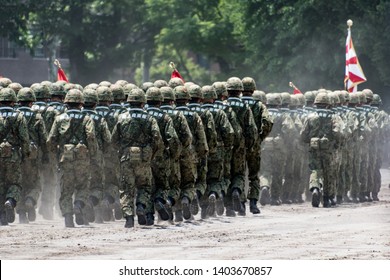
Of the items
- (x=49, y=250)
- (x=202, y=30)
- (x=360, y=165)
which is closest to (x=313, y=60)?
(x=202, y=30)

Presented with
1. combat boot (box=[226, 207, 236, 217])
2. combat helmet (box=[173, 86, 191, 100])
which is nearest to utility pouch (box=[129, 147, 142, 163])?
combat helmet (box=[173, 86, 191, 100])

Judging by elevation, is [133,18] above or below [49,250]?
above

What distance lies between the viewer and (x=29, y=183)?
2366 centimetres

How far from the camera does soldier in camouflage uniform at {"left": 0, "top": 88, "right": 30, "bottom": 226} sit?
22594 mm

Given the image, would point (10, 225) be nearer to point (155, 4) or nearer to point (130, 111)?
point (130, 111)

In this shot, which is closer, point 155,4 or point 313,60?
point 313,60

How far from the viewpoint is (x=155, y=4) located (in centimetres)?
5559

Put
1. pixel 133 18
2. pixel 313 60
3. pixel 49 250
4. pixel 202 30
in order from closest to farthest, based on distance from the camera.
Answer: pixel 49 250
pixel 313 60
pixel 202 30
pixel 133 18

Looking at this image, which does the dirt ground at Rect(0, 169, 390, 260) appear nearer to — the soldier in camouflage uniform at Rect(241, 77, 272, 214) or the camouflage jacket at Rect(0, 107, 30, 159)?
the soldier in camouflage uniform at Rect(241, 77, 272, 214)

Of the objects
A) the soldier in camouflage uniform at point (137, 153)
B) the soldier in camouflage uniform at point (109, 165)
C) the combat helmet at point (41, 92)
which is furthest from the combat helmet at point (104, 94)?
the soldier in camouflage uniform at point (137, 153)

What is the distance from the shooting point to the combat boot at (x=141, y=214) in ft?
71.7

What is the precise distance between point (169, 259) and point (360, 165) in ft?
44.0

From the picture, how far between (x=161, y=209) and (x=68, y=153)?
5.44 feet

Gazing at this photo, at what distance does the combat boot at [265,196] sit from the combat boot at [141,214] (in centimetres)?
621
